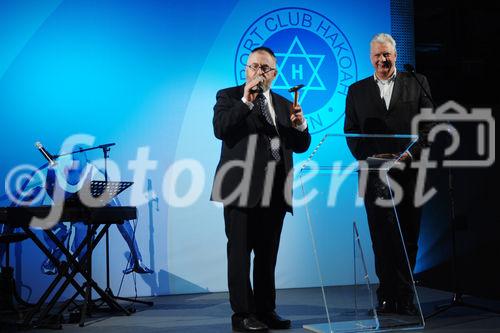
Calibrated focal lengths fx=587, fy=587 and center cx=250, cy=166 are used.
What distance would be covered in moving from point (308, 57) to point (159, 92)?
155 centimetres

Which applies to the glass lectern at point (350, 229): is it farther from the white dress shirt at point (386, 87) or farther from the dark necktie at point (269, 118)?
the white dress shirt at point (386, 87)

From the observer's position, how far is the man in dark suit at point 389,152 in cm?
334

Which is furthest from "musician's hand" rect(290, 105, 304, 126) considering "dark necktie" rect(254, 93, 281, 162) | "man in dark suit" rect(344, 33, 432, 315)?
"man in dark suit" rect(344, 33, 432, 315)

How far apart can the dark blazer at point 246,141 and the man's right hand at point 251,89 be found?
57 mm

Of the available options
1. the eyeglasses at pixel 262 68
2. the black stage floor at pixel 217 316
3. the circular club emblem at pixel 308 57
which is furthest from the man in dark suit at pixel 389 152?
the circular club emblem at pixel 308 57

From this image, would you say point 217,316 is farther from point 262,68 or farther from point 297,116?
point 262,68

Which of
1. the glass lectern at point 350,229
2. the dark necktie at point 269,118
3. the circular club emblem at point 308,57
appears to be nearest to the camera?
the glass lectern at point 350,229

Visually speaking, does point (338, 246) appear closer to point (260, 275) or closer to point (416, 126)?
point (260, 275)

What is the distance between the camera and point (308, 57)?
5.92 m

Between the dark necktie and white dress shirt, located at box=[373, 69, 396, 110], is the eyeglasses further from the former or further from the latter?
white dress shirt, located at box=[373, 69, 396, 110]

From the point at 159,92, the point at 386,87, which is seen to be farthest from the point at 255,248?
the point at 159,92

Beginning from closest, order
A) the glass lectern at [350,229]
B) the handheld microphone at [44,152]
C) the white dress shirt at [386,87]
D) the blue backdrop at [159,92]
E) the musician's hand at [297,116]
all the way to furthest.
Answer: the glass lectern at [350,229] → the musician's hand at [297,116] → the white dress shirt at [386,87] → the handheld microphone at [44,152] → the blue backdrop at [159,92]

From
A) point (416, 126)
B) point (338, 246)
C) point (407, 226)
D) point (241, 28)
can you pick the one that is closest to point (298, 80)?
point (241, 28)

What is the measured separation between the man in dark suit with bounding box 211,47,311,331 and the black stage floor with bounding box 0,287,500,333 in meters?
0.29
